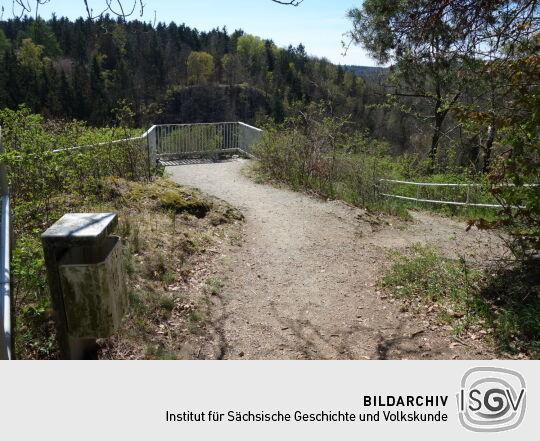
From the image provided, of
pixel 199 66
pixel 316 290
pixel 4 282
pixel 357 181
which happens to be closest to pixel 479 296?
pixel 316 290

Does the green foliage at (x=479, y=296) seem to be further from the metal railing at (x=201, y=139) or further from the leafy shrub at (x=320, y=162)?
the metal railing at (x=201, y=139)

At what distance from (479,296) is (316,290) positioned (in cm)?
190

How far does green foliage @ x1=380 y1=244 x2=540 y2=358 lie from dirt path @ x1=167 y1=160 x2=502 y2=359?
0.85 feet

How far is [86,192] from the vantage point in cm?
696

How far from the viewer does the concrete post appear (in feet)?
6.88

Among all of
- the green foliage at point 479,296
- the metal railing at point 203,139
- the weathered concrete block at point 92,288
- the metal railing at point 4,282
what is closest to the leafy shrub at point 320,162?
the metal railing at point 203,139

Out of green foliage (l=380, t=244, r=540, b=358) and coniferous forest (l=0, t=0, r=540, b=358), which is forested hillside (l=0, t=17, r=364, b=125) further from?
green foliage (l=380, t=244, r=540, b=358)

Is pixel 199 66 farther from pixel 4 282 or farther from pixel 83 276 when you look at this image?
pixel 83 276

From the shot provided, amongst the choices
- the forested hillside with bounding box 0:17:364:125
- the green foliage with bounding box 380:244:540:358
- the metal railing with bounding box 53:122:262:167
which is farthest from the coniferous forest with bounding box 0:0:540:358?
the forested hillside with bounding box 0:17:364:125

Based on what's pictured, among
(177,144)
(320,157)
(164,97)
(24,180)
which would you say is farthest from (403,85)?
(164,97)

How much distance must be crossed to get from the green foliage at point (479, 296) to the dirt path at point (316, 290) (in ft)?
0.85

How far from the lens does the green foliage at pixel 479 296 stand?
399 cm

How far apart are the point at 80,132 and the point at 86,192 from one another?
2376 mm
